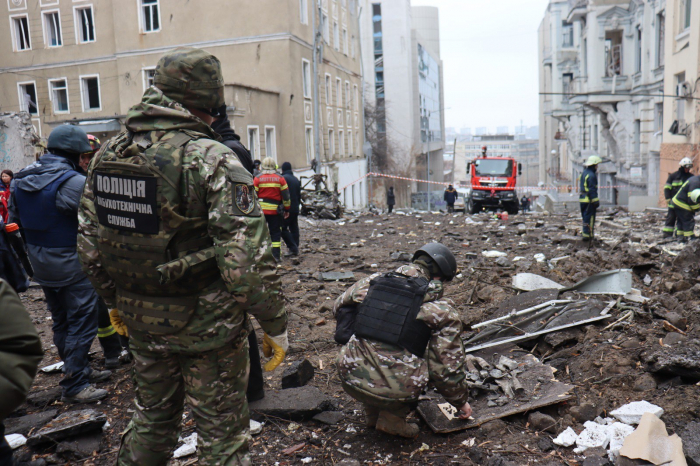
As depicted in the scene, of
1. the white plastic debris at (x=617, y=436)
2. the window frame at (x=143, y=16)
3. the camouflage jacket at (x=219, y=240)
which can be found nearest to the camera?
the camouflage jacket at (x=219, y=240)

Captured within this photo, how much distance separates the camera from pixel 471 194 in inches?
944

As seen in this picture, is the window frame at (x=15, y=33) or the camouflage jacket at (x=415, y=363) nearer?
the camouflage jacket at (x=415, y=363)

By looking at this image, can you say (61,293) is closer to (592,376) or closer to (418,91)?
(592,376)

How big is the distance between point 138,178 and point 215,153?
1.17 feet

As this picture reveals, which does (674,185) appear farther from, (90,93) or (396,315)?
(90,93)

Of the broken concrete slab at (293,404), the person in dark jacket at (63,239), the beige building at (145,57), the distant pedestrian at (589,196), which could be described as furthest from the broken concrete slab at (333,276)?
the beige building at (145,57)

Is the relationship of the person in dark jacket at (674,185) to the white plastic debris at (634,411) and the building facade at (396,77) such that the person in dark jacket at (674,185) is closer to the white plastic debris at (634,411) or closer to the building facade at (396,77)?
the white plastic debris at (634,411)

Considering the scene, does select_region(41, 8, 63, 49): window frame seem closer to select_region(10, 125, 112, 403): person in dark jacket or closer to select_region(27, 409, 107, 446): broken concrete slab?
select_region(10, 125, 112, 403): person in dark jacket

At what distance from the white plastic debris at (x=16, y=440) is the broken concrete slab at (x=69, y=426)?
113 mm

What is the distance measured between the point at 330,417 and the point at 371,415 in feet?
1.11

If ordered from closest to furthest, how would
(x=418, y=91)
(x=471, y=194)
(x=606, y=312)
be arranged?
1. (x=606, y=312)
2. (x=471, y=194)
3. (x=418, y=91)

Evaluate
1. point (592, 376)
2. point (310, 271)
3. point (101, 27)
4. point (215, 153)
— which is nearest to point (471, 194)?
point (310, 271)

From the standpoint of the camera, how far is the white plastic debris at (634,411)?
3.48 metres

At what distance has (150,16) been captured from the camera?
2470 centimetres
